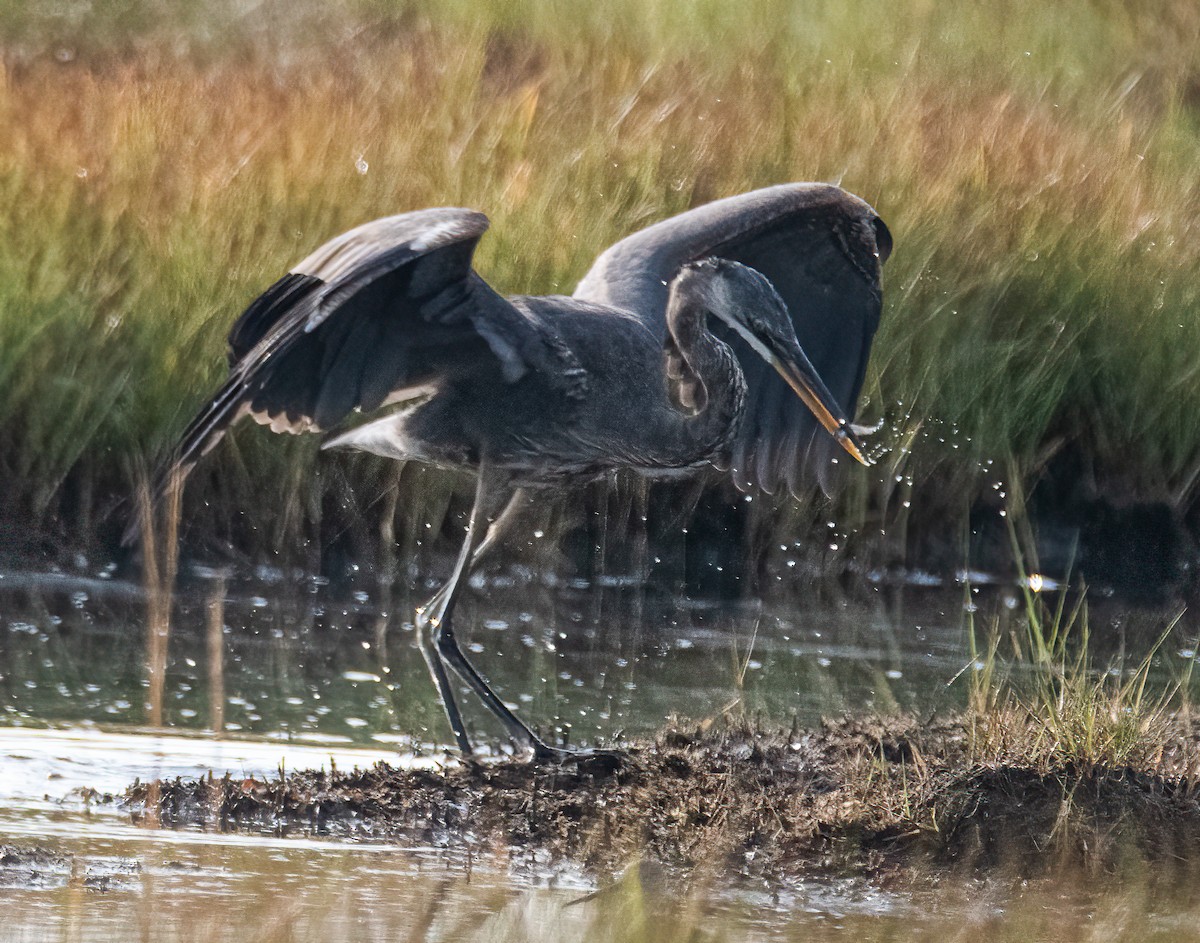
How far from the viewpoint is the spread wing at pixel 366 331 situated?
4172 millimetres

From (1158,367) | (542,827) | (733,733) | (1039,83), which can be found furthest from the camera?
(1039,83)

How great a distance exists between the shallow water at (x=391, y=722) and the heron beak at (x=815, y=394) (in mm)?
713

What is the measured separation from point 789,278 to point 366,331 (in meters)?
1.62

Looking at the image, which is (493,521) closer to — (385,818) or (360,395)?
(360,395)

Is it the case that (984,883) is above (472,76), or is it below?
below

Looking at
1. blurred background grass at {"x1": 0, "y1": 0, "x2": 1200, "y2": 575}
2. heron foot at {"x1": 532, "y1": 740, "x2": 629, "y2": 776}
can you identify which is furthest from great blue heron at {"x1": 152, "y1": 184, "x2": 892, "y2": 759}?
blurred background grass at {"x1": 0, "y1": 0, "x2": 1200, "y2": 575}

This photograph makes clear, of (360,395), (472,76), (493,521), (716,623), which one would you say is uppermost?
(472,76)

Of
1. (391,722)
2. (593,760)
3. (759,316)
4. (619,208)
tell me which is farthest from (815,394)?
(619,208)

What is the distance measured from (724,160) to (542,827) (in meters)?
4.71

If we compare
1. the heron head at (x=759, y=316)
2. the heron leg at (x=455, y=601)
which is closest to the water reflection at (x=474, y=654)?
the heron leg at (x=455, y=601)

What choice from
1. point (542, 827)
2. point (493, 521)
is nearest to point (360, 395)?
point (493, 521)

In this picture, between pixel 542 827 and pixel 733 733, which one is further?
pixel 733 733

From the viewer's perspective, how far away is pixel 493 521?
5.40m

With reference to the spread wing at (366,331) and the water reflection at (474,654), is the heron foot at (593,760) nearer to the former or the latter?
the water reflection at (474,654)
